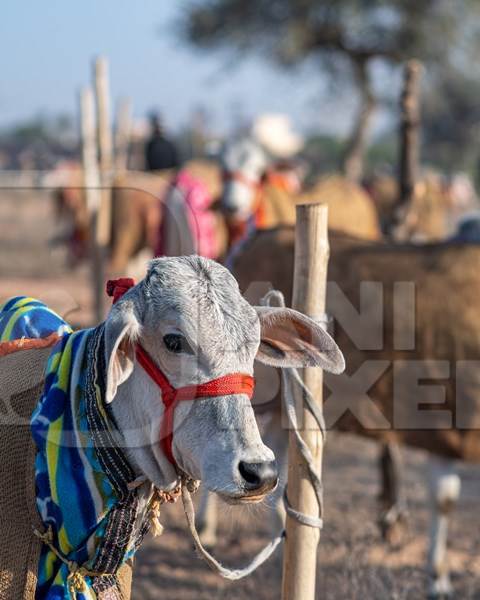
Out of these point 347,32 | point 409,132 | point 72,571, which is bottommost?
point 72,571

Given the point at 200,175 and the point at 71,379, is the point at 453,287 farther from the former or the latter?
the point at 200,175

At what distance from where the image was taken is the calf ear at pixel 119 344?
2.26 meters

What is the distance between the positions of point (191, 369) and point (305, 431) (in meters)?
0.94

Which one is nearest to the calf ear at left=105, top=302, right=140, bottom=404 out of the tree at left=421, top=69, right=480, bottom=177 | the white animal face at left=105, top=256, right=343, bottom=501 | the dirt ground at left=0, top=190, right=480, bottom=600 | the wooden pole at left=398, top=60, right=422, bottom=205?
the white animal face at left=105, top=256, right=343, bottom=501

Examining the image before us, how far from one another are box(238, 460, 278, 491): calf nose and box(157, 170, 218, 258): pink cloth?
614cm

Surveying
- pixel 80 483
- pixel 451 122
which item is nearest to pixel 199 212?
pixel 80 483

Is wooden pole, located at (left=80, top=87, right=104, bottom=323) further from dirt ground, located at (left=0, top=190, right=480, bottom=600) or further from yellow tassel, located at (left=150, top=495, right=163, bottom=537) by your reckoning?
yellow tassel, located at (left=150, top=495, right=163, bottom=537)

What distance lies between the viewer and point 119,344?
91.8 inches

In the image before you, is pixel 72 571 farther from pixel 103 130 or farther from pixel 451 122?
pixel 451 122

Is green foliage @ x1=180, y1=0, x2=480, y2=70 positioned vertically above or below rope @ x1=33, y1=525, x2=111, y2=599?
above

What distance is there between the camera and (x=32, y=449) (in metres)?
2.57

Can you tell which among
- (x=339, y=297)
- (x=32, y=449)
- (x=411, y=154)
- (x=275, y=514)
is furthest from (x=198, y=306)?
(x=411, y=154)

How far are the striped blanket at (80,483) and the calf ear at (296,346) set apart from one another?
48 centimetres

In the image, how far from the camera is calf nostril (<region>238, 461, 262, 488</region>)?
220cm
